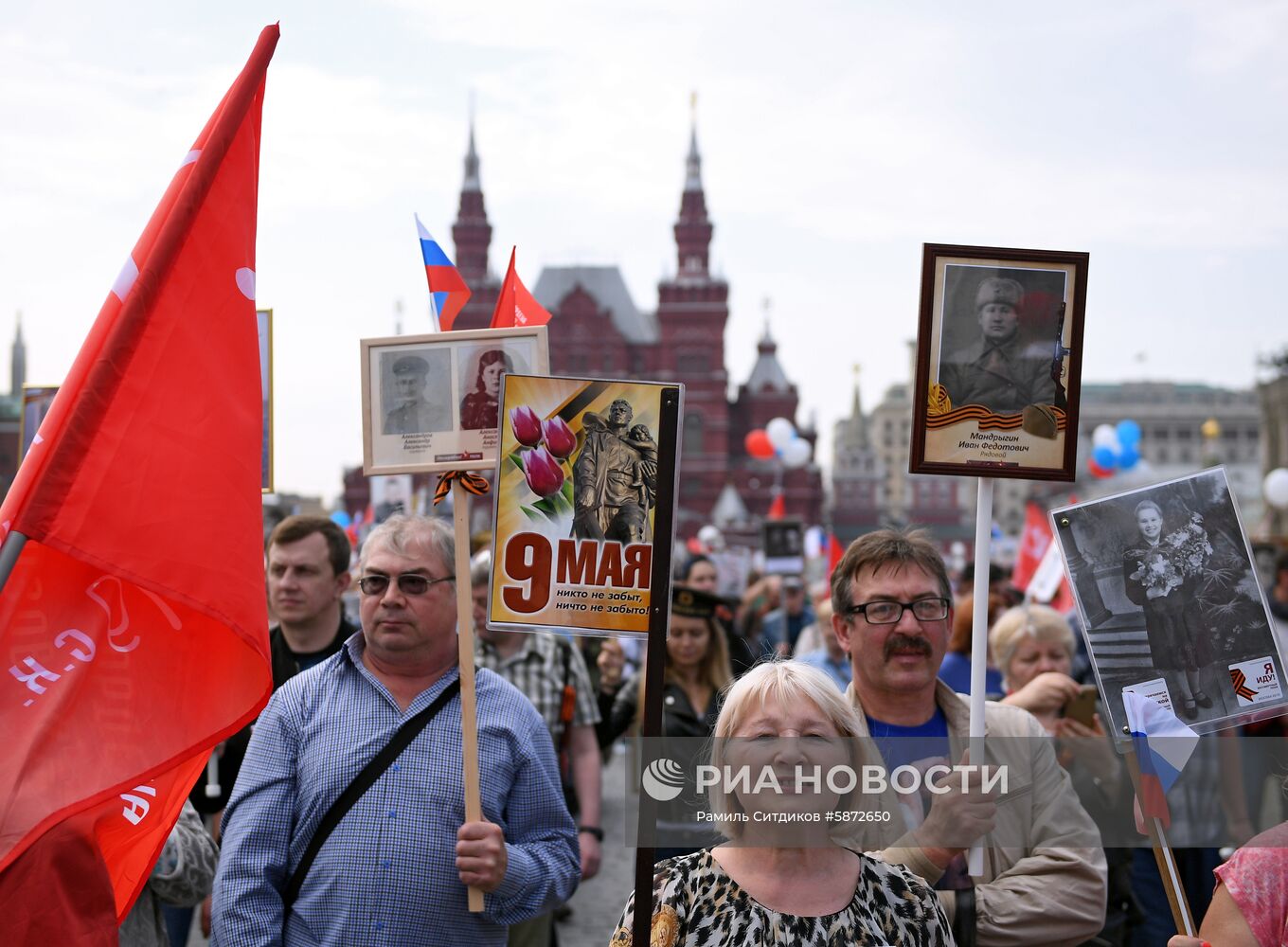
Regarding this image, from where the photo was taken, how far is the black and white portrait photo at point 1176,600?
3.17m

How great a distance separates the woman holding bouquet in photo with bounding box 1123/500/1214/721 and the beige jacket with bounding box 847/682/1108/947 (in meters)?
0.44

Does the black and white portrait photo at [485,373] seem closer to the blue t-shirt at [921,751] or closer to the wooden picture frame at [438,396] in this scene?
the wooden picture frame at [438,396]

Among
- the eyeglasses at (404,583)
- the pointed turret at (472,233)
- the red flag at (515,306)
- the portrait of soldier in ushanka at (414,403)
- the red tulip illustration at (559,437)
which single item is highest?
the pointed turret at (472,233)

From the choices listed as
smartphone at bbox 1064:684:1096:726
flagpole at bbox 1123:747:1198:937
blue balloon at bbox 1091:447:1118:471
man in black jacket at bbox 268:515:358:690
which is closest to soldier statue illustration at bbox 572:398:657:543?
flagpole at bbox 1123:747:1198:937

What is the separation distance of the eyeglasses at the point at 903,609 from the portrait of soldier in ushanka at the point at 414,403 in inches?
45.1

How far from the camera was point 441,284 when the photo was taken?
4141 mm

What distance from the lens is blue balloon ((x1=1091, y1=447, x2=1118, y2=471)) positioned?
2127 centimetres

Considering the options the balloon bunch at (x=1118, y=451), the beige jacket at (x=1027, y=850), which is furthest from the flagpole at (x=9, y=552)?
the balloon bunch at (x=1118, y=451)

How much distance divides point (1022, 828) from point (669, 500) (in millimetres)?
1160

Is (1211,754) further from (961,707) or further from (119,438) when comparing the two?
(119,438)

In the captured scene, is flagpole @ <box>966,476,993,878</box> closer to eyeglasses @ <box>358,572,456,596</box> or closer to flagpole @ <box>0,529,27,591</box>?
eyeglasses @ <box>358,572,456,596</box>

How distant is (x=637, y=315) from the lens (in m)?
73.9

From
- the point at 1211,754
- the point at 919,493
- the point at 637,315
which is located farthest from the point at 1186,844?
the point at 919,493

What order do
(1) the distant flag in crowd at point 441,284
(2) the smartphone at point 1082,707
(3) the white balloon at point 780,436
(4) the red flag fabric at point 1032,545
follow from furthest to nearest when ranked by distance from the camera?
1. (3) the white balloon at point 780,436
2. (4) the red flag fabric at point 1032,545
3. (2) the smartphone at point 1082,707
4. (1) the distant flag in crowd at point 441,284
